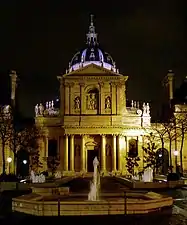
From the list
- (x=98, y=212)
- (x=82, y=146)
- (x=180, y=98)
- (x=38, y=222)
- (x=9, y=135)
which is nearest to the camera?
(x=38, y=222)

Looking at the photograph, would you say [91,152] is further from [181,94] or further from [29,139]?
[181,94]

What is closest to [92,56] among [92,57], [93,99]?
[92,57]

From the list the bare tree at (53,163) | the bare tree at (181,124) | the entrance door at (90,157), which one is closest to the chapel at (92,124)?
the entrance door at (90,157)

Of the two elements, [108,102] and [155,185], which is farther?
[108,102]

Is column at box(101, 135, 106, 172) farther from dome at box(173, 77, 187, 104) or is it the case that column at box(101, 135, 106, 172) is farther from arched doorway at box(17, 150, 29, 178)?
dome at box(173, 77, 187, 104)

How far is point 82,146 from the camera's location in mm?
68000

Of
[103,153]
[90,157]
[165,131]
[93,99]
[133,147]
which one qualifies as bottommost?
[90,157]

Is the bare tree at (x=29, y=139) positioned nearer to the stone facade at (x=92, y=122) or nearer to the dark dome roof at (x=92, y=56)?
the stone facade at (x=92, y=122)

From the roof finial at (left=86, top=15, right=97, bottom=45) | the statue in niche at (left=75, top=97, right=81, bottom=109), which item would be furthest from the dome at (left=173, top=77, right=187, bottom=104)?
the roof finial at (left=86, top=15, right=97, bottom=45)

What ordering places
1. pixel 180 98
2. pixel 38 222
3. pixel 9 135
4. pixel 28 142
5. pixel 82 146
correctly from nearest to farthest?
pixel 38 222, pixel 9 135, pixel 28 142, pixel 82 146, pixel 180 98

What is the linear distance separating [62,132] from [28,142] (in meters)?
7.08

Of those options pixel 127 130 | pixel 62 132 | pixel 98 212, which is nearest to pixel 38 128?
pixel 62 132

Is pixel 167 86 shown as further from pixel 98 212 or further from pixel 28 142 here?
pixel 98 212

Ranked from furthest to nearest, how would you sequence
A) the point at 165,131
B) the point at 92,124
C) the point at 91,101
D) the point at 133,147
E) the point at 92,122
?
the point at 133,147, the point at 91,101, the point at 92,122, the point at 92,124, the point at 165,131
